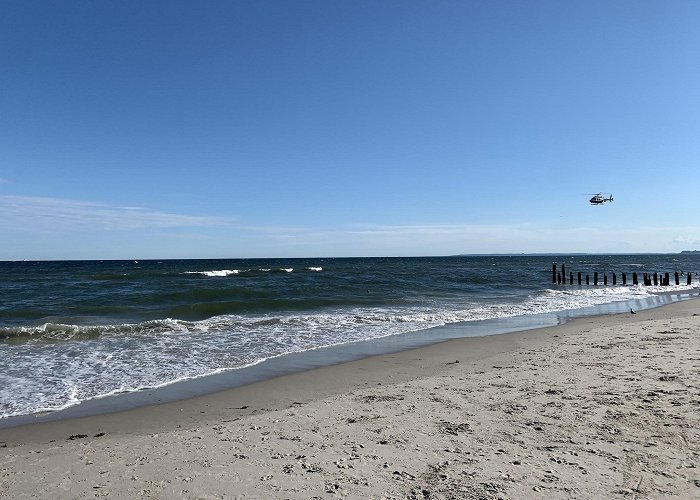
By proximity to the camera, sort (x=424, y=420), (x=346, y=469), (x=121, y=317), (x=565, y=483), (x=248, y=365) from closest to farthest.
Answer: (x=565, y=483) < (x=346, y=469) < (x=424, y=420) < (x=248, y=365) < (x=121, y=317)

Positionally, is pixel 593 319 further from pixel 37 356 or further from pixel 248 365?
pixel 37 356

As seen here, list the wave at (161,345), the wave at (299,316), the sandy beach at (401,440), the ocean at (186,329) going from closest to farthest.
Answer: 1. the sandy beach at (401,440)
2. the wave at (161,345)
3. the ocean at (186,329)
4. the wave at (299,316)

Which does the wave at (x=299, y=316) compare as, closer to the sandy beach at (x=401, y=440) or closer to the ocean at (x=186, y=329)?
the ocean at (x=186, y=329)

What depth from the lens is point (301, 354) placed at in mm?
12266

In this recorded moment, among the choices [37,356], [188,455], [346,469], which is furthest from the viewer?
[37,356]

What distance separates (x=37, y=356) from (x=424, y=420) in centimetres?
1054

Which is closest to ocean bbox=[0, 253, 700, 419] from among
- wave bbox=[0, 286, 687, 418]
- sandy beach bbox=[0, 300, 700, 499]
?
wave bbox=[0, 286, 687, 418]

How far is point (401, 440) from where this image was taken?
5395 mm

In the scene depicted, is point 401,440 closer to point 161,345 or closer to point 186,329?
point 161,345

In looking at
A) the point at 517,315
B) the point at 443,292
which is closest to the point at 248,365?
the point at 517,315

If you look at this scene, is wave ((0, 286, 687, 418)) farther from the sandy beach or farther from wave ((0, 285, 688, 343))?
the sandy beach

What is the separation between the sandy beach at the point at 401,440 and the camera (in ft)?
14.2

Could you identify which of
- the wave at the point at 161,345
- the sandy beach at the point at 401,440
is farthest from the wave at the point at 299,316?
the sandy beach at the point at 401,440

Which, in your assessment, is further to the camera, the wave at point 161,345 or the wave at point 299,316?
the wave at point 299,316
